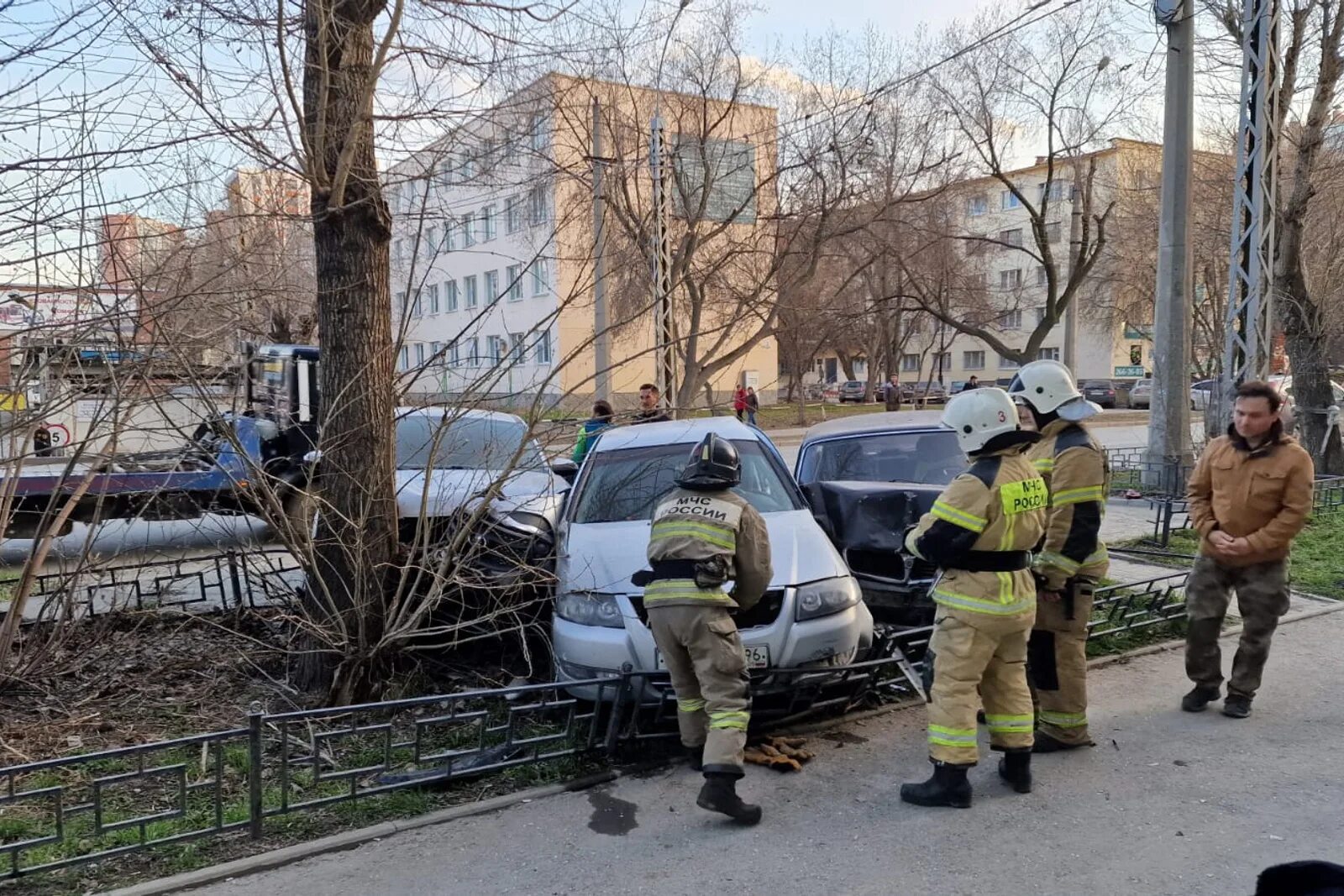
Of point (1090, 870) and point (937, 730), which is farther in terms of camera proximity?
point (937, 730)

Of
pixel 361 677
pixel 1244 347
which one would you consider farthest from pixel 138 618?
pixel 1244 347

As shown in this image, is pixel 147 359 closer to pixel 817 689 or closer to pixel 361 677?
pixel 361 677

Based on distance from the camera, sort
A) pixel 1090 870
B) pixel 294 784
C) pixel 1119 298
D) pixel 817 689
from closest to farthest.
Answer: pixel 1090 870
pixel 294 784
pixel 817 689
pixel 1119 298

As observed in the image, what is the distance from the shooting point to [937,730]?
392cm

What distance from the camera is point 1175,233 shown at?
11.7 metres

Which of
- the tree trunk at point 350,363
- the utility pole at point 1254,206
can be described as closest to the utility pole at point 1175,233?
the utility pole at point 1254,206

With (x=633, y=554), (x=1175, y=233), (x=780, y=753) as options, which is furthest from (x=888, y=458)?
(x=1175, y=233)

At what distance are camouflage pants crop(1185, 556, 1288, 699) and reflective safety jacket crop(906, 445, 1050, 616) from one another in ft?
5.43

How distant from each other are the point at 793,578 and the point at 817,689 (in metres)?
0.57

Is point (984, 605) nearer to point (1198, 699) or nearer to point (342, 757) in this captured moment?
point (1198, 699)

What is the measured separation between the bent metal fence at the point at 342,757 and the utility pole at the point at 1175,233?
852 cm

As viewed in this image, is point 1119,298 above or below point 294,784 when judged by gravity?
above

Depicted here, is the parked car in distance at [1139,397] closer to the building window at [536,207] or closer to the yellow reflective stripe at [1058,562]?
the building window at [536,207]

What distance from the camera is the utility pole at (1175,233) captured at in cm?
1145
